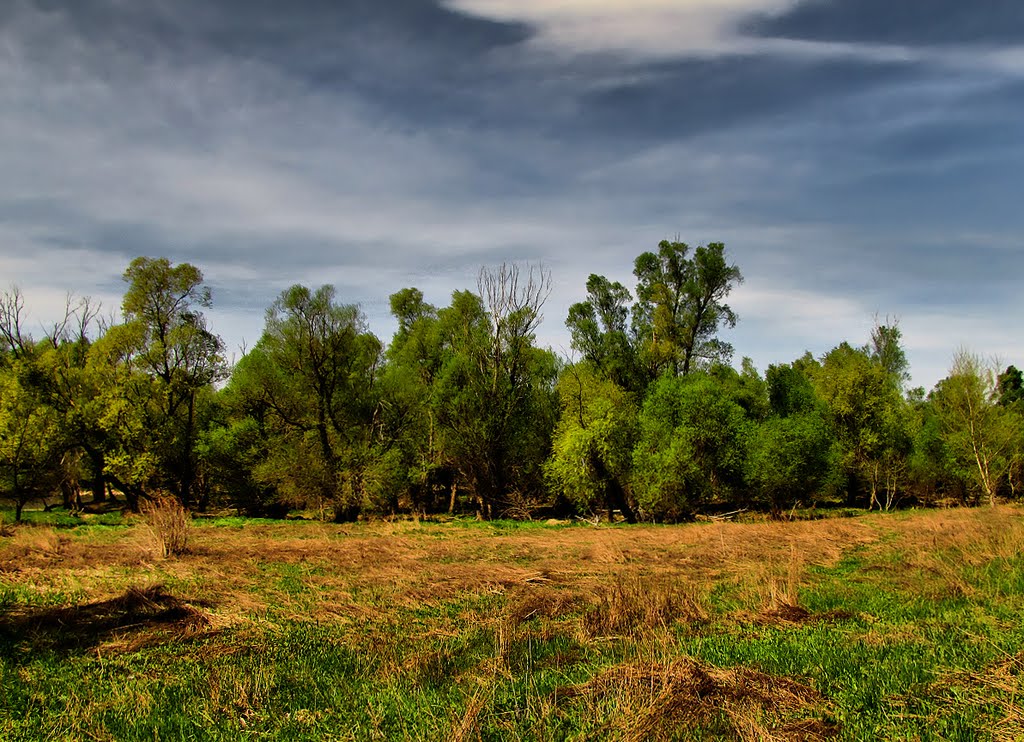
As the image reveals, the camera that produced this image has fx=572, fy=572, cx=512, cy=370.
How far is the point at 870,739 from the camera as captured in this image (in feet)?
15.2

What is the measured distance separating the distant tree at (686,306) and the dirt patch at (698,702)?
1546 inches

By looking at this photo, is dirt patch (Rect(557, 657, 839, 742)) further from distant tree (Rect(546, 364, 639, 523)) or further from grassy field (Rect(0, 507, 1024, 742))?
distant tree (Rect(546, 364, 639, 523))

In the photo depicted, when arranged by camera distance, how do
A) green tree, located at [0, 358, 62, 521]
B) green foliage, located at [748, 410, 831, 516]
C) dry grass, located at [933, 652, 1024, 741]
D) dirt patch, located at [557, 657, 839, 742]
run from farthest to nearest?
green foliage, located at [748, 410, 831, 516], green tree, located at [0, 358, 62, 521], dirt patch, located at [557, 657, 839, 742], dry grass, located at [933, 652, 1024, 741]

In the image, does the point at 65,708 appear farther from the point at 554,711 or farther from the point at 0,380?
the point at 0,380

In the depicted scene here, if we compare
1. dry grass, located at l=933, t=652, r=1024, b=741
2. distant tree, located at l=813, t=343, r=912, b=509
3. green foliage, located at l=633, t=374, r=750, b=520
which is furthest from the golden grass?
distant tree, located at l=813, t=343, r=912, b=509

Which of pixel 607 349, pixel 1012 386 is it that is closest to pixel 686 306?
pixel 607 349

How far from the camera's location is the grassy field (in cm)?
512

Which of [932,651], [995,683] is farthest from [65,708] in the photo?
[932,651]

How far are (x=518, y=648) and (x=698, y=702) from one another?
3.03 metres

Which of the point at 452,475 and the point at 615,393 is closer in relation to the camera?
the point at 615,393

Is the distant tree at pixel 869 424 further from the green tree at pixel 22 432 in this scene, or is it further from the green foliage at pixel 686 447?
the green tree at pixel 22 432

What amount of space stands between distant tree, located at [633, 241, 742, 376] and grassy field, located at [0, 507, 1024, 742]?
A: 1167 inches

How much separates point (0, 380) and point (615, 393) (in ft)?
126

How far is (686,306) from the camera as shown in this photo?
45.1 m
